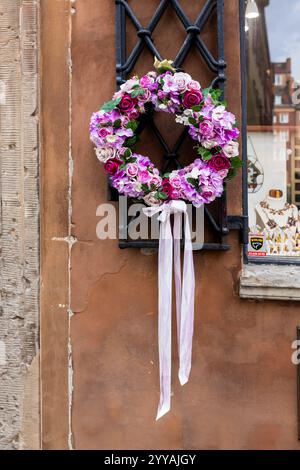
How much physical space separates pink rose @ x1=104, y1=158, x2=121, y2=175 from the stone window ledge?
936mm

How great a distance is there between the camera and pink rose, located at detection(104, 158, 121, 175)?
2.20 metres

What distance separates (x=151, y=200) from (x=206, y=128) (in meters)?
0.47

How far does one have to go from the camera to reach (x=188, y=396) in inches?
96.2

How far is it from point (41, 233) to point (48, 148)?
0.52 meters

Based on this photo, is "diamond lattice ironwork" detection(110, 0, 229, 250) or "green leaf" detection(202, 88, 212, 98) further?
"diamond lattice ironwork" detection(110, 0, 229, 250)

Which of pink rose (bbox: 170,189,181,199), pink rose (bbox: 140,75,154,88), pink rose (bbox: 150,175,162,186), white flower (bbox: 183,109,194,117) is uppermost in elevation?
pink rose (bbox: 140,75,154,88)

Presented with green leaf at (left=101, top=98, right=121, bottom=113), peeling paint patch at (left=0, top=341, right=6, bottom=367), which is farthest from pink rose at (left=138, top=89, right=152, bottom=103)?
peeling paint patch at (left=0, top=341, right=6, bottom=367)

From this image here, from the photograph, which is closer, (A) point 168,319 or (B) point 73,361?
(A) point 168,319

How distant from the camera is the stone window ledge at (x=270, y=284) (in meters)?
2.32

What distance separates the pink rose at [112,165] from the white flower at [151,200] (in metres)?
0.22

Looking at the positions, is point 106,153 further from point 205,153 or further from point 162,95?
point 205,153

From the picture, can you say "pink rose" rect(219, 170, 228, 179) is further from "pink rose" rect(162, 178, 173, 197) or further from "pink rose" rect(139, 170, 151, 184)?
"pink rose" rect(139, 170, 151, 184)

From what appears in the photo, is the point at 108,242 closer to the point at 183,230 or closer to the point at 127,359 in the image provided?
the point at 183,230

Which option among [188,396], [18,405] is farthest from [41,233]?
[188,396]
